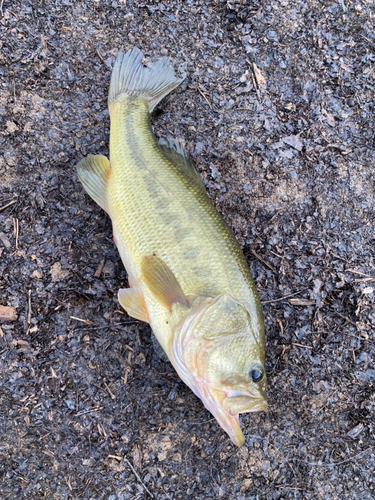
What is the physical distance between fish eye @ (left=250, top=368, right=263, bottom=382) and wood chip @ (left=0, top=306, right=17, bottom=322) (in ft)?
7.06

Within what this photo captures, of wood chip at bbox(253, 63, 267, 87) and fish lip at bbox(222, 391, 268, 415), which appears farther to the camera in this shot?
wood chip at bbox(253, 63, 267, 87)

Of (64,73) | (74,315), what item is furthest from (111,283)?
(64,73)

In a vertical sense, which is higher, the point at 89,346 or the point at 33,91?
the point at 33,91

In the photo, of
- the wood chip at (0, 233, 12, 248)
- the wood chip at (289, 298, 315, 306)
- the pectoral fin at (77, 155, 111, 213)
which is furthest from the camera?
the wood chip at (289, 298, 315, 306)

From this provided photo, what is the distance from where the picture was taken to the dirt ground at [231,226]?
325 centimetres

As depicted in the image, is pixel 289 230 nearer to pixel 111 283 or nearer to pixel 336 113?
pixel 336 113

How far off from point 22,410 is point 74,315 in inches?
36.0

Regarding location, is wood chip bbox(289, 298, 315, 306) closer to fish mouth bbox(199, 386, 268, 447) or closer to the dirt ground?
the dirt ground

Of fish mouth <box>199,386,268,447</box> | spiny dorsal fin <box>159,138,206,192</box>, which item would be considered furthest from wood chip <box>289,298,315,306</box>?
spiny dorsal fin <box>159,138,206,192</box>

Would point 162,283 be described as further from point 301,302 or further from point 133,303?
point 301,302

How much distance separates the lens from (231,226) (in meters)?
3.68

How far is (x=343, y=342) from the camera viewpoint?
356 centimetres

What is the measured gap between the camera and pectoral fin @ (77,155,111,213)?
10.6 feet

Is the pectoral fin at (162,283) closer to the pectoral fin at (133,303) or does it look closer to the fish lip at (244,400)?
the pectoral fin at (133,303)
